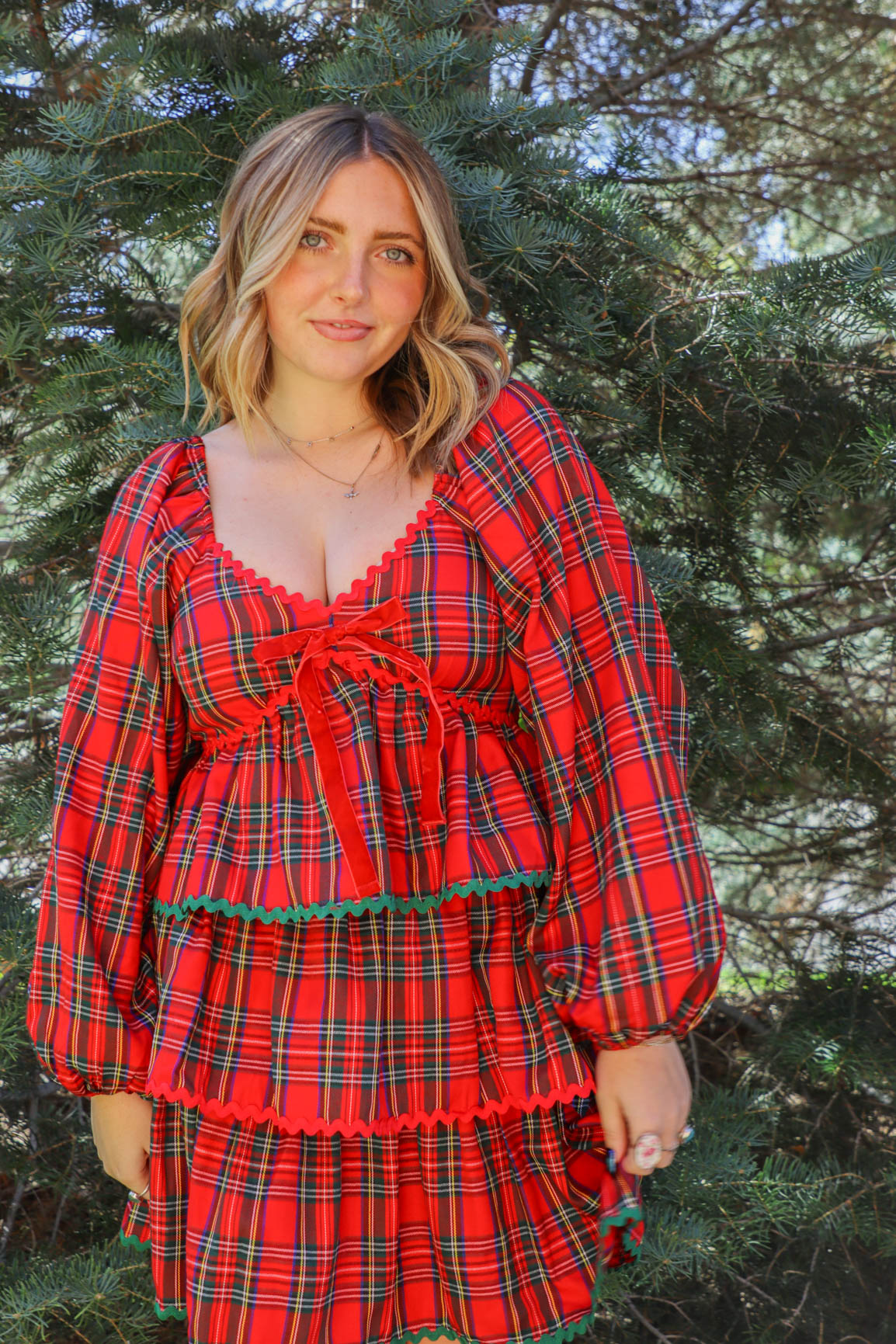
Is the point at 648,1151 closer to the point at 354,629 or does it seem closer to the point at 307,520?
the point at 354,629

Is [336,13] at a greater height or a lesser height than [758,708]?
greater

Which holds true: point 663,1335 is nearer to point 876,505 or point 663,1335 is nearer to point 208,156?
point 876,505

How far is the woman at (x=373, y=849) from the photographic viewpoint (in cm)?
112

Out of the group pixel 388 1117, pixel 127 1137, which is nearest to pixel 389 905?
pixel 388 1117

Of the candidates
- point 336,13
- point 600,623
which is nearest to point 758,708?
point 600,623

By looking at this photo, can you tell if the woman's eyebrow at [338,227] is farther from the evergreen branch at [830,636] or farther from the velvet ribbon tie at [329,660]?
the evergreen branch at [830,636]

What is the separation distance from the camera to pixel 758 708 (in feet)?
5.70

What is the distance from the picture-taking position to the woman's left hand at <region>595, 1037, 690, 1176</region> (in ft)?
3.65

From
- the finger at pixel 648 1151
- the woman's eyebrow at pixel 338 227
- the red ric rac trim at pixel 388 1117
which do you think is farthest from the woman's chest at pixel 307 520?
the finger at pixel 648 1151

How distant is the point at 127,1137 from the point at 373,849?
444 mm

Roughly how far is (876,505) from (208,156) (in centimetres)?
119

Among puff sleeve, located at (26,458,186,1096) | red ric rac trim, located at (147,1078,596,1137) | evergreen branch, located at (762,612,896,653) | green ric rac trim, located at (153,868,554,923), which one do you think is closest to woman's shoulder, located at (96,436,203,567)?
puff sleeve, located at (26,458,186,1096)

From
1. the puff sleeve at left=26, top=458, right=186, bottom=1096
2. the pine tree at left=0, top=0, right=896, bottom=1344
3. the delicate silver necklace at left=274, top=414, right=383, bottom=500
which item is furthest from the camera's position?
the pine tree at left=0, top=0, right=896, bottom=1344

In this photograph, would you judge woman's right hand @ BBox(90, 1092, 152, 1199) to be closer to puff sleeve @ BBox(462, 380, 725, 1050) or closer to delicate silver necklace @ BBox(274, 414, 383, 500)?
puff sleeve @ BBox(462, 380, 725, 1050)
